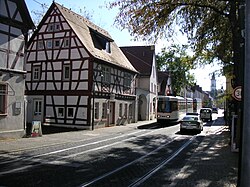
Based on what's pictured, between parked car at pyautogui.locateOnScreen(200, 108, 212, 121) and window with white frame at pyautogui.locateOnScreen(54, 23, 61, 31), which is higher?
window with white frame at pyautogui.locateOnScreen(54, 23, 61, 31)

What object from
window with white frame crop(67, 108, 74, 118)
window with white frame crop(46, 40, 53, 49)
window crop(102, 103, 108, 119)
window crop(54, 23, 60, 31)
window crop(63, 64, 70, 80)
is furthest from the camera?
window crop(102, 103, 108, 119)

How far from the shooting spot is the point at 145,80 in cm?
4462

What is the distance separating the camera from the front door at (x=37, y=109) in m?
29.3

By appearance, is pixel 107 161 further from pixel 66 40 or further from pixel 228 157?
pixel 66 40

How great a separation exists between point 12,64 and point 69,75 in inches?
402

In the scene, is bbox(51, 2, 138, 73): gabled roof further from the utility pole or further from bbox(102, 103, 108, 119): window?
the utility pole

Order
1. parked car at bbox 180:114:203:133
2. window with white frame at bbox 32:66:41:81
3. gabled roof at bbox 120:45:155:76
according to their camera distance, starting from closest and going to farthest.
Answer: parked car at bbox 180:114:203:133 < window with white frame at bbox 32:66:41:81 < gabled roof at bbox 120:45:155:76

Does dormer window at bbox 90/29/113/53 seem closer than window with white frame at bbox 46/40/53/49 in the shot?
No

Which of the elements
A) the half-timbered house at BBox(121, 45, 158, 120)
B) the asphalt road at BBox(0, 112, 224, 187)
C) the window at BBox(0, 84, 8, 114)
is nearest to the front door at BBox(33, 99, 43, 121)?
the window at BBox(0, 84, 8, 114)

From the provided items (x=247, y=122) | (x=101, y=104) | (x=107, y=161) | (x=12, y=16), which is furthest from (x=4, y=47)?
(x=247, y=122)

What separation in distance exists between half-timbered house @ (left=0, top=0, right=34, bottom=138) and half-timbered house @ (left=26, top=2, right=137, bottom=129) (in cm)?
858

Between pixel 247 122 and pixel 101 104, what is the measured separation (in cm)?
2356

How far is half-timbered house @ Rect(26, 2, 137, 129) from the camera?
27.1 m

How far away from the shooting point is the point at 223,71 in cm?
2805
